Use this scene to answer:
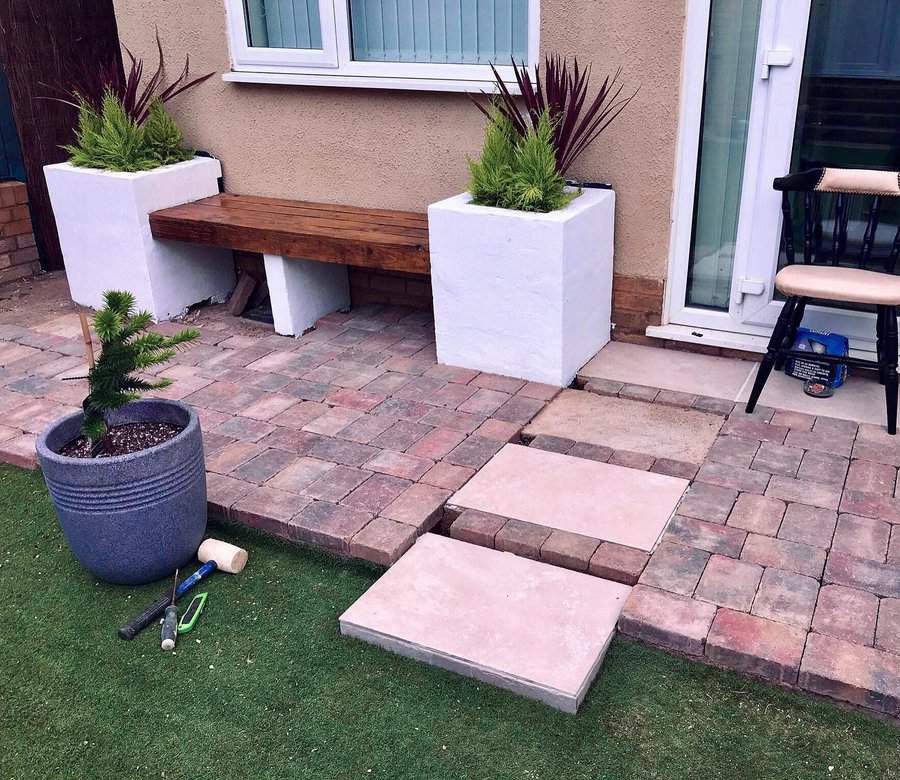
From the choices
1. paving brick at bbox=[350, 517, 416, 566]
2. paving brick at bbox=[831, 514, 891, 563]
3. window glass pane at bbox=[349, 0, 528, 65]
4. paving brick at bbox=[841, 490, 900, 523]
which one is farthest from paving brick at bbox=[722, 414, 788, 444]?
window glass pane at bbox=[349, 0, 528, 65]

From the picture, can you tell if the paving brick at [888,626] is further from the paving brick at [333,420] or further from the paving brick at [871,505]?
the paving brick at [333,420]

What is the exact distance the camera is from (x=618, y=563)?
105 inches

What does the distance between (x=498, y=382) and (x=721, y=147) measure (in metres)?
1.39

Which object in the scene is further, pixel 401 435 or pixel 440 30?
pixel 440 30

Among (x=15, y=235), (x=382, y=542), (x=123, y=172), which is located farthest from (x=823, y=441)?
(x=15, y=235)

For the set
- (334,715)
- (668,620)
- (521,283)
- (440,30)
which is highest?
(440,30)

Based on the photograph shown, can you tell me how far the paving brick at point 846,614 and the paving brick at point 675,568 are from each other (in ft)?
1.10

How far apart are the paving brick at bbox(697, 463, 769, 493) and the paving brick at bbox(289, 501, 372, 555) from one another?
1.18 metres

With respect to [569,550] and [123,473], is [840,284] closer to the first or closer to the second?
[569,550]

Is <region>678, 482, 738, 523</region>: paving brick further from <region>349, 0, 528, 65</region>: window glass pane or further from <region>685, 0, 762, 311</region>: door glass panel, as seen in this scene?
<region>349, 0, 528, 65</region>: window glass pane

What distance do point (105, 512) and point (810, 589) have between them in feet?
6.63

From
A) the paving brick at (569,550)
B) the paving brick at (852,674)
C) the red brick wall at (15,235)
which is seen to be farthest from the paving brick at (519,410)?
the red brick wall at (15,235)

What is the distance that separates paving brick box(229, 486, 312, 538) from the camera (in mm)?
2949

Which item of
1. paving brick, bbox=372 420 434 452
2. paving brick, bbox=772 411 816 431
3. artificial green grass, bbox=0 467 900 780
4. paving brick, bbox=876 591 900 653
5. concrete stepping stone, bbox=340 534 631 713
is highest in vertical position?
paving brick, bbox=772 411 816 431
